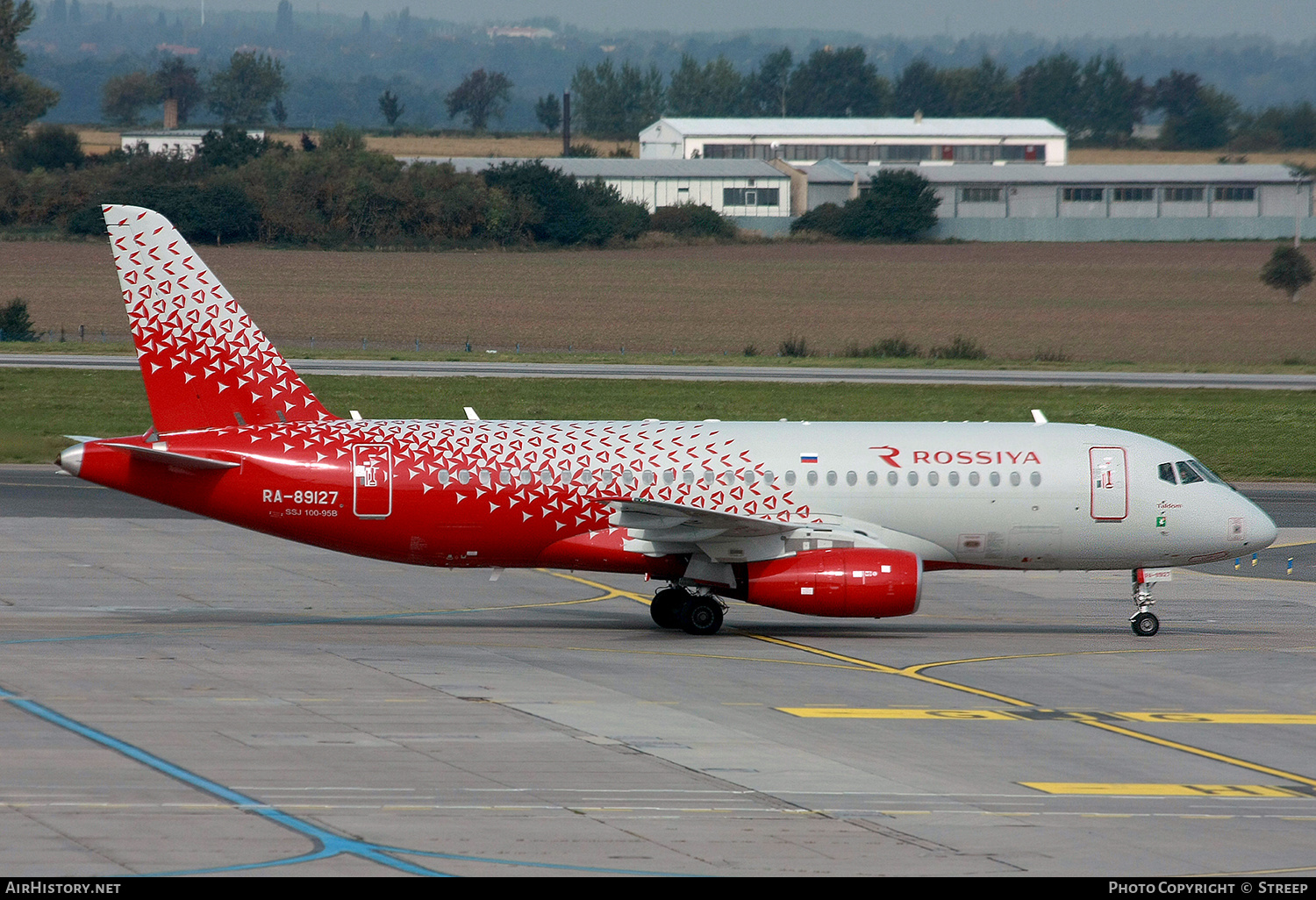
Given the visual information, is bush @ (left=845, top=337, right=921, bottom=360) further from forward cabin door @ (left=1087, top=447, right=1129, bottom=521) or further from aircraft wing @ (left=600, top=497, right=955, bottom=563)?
aircraft wing @ (left=600, top=497, right=955, bottom=563)

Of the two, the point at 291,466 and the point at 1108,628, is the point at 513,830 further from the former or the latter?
the point at 1108,628

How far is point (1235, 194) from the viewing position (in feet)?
589

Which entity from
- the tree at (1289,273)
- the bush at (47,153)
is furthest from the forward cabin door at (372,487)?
the bush at (47,153)

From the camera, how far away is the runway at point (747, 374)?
75625mm

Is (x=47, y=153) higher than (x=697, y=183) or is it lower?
higher

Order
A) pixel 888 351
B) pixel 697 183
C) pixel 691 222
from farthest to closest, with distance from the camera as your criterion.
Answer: pixel 697 183
pixel 691 222
pixel 888 351

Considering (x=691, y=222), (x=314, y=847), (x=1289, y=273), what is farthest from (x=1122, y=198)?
(x=314, y=847)

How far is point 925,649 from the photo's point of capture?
102 ft

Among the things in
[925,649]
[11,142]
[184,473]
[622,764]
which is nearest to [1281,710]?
[925,649]

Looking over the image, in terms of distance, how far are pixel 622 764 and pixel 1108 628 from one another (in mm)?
15769

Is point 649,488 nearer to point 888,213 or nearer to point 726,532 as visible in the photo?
point 726,532

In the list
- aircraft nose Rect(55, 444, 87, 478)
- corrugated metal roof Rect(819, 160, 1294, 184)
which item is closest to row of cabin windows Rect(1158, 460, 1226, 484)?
aircraft nose Rect(55, 444, 87, 478)

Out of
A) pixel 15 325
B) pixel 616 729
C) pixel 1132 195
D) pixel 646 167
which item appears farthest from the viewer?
pixel 1132 195

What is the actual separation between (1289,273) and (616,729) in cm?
11506
